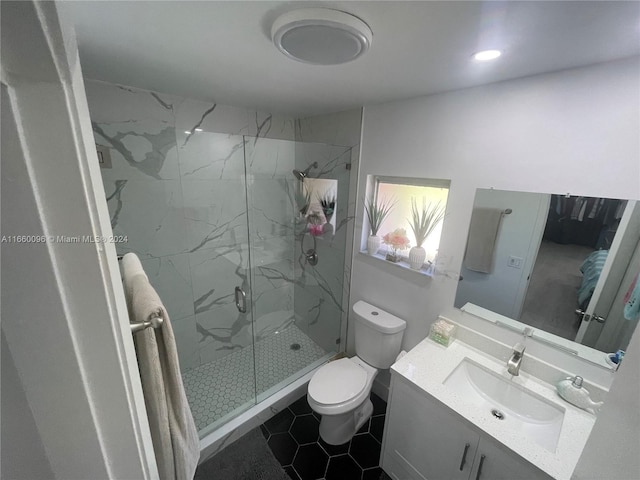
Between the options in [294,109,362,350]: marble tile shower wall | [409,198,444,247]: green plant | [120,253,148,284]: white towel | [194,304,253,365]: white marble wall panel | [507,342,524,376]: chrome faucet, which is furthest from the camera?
[194,304,253,365]: white marble wall panel

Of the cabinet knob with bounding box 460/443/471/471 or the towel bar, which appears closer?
the towel bar

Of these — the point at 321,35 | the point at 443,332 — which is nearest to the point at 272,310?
the point at 443,332

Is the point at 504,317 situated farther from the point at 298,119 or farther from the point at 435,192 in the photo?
the point at 298,119

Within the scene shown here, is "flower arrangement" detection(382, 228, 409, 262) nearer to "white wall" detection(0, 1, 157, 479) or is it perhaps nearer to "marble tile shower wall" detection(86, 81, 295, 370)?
"marble tile shower wall" detection(86, 81, 295, 370)

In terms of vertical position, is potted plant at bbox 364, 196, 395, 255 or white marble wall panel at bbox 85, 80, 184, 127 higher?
white marble wall panel at bbox 85, 80, 184, 127

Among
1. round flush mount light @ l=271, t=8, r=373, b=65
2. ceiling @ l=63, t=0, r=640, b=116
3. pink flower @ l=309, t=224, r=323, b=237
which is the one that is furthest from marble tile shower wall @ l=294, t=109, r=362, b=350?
round flush mount light @ l=271, t=8, r=373, b=65

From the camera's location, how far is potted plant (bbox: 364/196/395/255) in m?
1.98

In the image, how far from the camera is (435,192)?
1698 mm

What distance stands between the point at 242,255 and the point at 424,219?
1551 millimetres

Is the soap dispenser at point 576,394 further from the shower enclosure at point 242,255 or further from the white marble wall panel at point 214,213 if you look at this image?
the white marble wall panel at point 214,213

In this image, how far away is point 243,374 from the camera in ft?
7.47

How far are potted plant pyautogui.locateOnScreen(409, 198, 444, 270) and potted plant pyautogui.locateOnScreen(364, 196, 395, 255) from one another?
0.72ft

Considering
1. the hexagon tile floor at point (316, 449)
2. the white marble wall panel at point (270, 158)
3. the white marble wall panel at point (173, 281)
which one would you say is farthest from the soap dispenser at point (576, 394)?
the white marble wall panel at point (173, 281)

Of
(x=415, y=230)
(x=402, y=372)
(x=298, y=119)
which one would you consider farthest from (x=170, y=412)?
(x=298, y=119)
